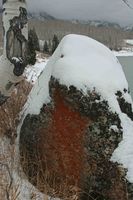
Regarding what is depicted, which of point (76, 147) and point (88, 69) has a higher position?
point (88, 69)

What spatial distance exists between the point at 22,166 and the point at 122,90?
1.07m

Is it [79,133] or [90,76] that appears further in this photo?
[90,76]

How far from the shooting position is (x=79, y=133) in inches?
152

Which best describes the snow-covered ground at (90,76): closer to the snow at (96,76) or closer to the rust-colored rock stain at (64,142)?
the snow at (96,76)

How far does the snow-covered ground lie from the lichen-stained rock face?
0.19ft

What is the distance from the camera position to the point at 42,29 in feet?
388

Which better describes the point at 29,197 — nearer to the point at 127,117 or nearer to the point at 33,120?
the point at 33,120

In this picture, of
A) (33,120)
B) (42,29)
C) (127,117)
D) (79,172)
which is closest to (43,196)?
(79,172)

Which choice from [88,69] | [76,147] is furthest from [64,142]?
[88,69]

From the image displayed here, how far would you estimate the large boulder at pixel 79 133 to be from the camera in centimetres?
381

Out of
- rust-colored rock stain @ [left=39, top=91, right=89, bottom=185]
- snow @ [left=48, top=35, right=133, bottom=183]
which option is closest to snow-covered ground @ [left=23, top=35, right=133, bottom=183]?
snow @ [left=48, top=35, right=133, bottom=183]

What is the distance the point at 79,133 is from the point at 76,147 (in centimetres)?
11

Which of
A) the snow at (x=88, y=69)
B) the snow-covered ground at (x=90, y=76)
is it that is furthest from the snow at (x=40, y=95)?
the snow at (x=88, y=69)

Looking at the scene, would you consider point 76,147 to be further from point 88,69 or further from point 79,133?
point 88,69
